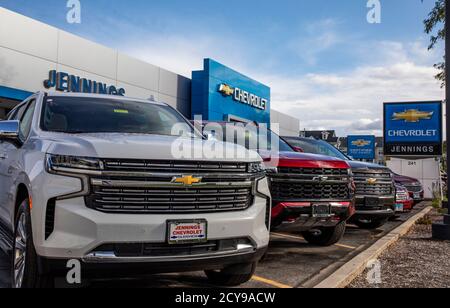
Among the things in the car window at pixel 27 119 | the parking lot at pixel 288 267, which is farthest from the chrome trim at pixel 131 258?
the car window at pixel 27 119

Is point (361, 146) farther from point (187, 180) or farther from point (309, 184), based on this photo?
point (187, 180)

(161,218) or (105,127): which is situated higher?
(105,127)

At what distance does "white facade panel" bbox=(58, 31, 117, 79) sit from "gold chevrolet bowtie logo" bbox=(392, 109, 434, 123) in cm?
1278

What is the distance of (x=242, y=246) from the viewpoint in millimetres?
3752

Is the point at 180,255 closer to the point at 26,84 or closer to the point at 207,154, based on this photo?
the point at 207,154

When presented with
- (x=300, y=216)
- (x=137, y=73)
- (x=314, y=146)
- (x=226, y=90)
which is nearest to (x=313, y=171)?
(x=300, y=216)

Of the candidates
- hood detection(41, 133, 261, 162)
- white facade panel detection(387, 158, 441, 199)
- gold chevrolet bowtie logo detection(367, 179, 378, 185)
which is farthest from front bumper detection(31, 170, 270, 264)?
white facade panel detection(387, 158, 441, 199)

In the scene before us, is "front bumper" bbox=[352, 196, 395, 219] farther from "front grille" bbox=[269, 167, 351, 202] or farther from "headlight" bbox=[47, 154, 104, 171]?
"headlight" bbox=[47, 154, 104, 171]

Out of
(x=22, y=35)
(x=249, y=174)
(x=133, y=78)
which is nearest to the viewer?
(x=249, y=174)

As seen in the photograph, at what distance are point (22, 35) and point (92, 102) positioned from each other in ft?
42.7

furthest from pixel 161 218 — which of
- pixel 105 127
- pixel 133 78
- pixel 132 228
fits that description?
pixel 133 78

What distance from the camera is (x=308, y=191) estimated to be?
5.82 m

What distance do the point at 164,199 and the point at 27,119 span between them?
2281mm

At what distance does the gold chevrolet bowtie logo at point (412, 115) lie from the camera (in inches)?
740
